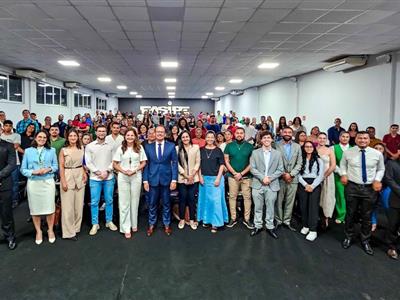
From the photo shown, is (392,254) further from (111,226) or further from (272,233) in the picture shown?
(111,226)

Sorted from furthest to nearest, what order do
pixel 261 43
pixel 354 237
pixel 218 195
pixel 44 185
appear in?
pixel 261 43 → pixel 218 195 → pixel 354 237 → pixel 44 185

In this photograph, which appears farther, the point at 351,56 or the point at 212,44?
the point at 351,56

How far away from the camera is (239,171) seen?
4438 mm

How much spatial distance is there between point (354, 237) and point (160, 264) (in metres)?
2.63

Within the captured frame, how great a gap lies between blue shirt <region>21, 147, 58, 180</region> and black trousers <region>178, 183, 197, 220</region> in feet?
5.66

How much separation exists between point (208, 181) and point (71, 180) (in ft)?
6.10

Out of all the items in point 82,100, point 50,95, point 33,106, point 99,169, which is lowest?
point 99,169

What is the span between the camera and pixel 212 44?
6359 millimetres

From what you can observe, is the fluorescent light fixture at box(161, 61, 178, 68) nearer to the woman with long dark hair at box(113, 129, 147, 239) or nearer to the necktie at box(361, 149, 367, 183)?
the woman with long dark hair at box(113, 129, 147, 239)

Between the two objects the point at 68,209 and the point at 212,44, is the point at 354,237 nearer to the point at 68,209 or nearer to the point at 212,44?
the point at 68,209

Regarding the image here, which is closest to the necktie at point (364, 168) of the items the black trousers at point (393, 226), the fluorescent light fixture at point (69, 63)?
the black trousers at point (393, 226)

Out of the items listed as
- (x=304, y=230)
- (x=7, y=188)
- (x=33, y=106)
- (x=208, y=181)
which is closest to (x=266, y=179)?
(x=208, y=181)

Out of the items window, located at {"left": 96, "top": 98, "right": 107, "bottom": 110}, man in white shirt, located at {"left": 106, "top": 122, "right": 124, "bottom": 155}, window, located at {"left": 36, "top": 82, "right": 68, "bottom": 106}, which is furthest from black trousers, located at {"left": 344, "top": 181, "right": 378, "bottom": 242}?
window, located at {"left": 96, "top": 98, "right": 107, "bottom": 110}

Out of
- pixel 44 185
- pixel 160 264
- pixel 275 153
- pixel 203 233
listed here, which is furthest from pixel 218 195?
pixel 44 185
